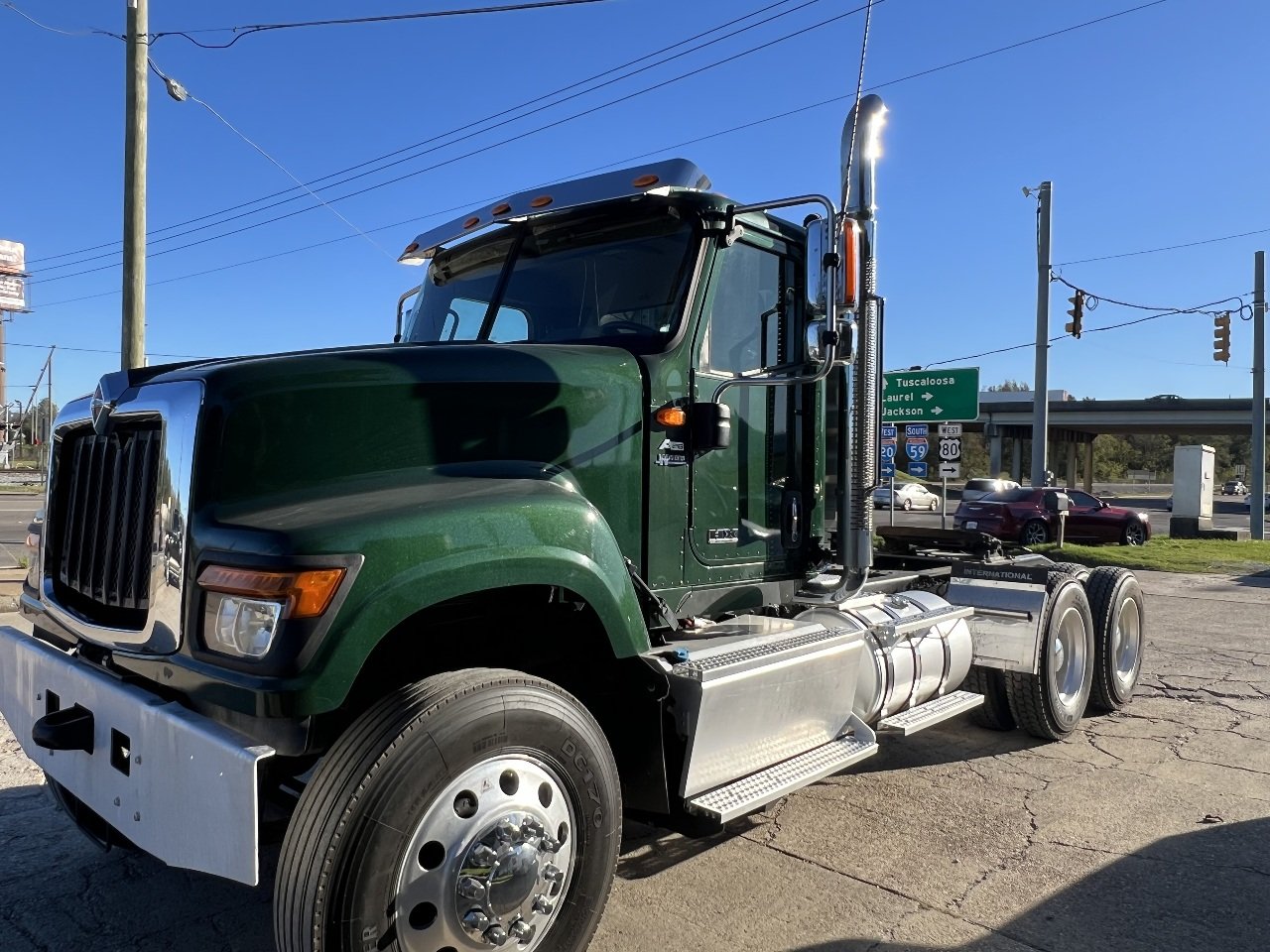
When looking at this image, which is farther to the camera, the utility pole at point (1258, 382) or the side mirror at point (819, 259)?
the utility pole at point (1258, 382)

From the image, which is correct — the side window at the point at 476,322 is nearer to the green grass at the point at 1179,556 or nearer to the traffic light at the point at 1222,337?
the green grass at the point at 1179,556

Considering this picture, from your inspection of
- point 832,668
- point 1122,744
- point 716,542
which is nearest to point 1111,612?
point 1122,744

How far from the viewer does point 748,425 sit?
3900mm

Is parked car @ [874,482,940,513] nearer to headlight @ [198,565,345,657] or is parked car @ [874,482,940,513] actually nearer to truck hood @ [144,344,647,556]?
truck hood @ [144,344,647,556]

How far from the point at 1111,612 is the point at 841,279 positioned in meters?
3.92

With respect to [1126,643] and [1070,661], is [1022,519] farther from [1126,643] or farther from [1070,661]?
[1070,661]

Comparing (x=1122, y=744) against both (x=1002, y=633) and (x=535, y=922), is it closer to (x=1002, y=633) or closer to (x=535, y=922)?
(x=1002, y=633)

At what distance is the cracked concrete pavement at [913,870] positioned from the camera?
10.2ft

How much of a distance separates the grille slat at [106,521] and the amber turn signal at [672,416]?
63.9 inches

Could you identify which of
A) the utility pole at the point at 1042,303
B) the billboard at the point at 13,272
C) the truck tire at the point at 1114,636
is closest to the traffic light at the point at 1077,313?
the utility pole at the point at 1042,303

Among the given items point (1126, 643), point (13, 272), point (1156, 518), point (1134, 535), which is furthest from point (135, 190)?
point (13, 272)

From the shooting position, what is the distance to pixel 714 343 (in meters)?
3.69

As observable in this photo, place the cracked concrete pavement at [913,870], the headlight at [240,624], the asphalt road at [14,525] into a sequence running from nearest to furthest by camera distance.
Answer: the headlight at [240,624], the cracked concrete pavement at [913,870], the asphalt road at [14,525]

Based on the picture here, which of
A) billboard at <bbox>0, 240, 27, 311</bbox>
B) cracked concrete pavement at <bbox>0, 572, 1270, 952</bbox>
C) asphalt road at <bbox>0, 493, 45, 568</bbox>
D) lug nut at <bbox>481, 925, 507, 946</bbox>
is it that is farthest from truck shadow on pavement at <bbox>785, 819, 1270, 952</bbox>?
billboard at <bbox>0, 240, 27, 311</bbox>
